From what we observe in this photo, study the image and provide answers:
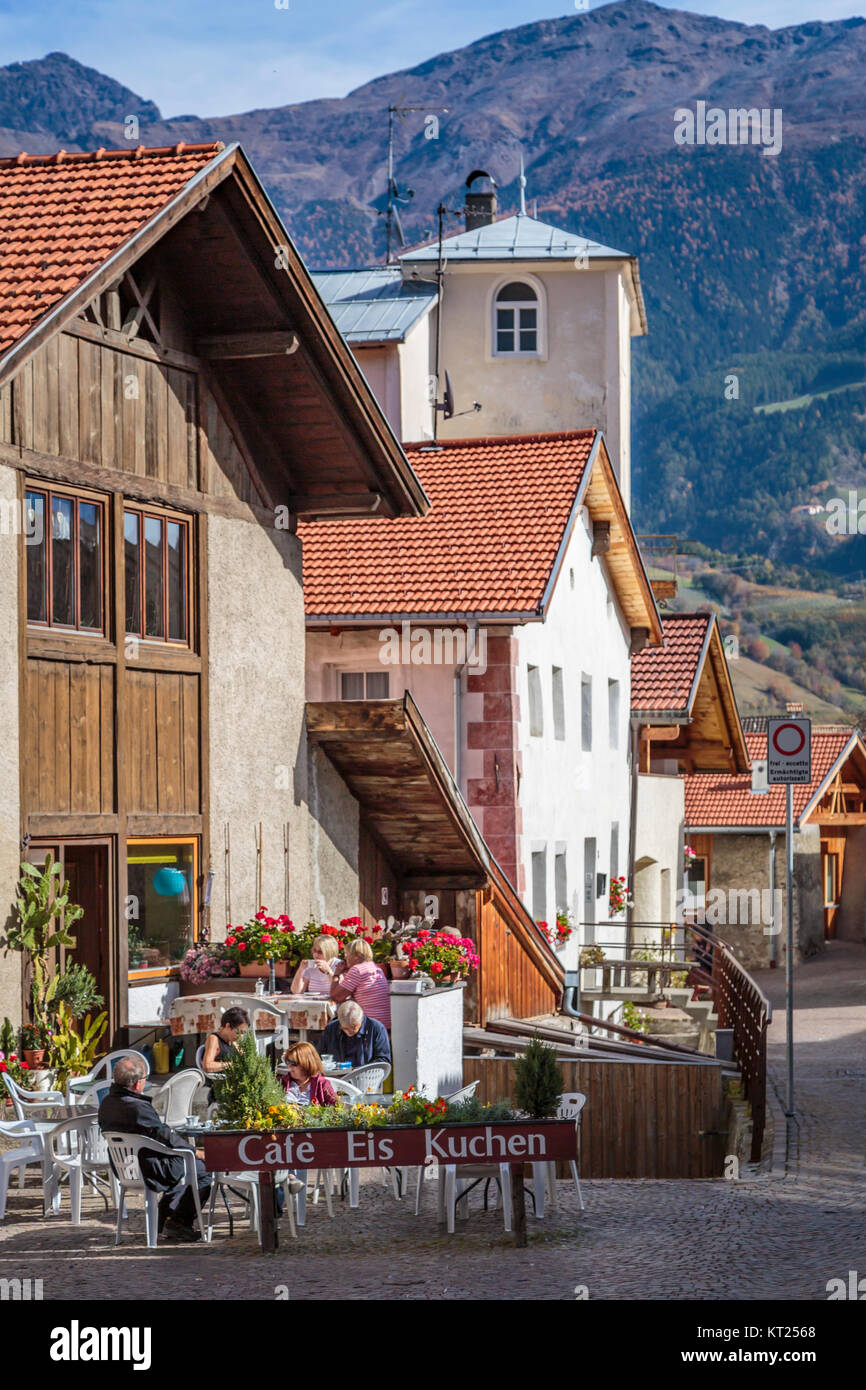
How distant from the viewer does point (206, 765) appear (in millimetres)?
16328

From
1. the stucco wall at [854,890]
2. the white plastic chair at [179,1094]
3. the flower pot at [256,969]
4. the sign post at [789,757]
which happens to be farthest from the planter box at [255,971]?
the stucco wall at [854,890]

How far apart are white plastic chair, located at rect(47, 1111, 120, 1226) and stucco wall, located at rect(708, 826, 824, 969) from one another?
35.0m

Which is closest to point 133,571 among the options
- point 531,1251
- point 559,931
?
point 531,1251

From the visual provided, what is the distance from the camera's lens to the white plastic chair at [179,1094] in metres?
11.6

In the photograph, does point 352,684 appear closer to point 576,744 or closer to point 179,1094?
point 576,744

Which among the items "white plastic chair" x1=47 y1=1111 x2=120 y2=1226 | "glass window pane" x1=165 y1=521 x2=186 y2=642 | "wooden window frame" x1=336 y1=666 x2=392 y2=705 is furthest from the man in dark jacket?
"wooden window frame" x1=336 y1=666 x2=392 y2=705

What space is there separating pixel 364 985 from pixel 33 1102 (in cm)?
351

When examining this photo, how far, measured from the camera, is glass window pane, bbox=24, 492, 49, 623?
14.1m

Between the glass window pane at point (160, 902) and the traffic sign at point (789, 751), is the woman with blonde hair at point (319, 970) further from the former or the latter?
the traffic sign at point (789, 751)

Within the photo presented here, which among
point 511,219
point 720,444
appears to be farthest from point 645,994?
point 720,444

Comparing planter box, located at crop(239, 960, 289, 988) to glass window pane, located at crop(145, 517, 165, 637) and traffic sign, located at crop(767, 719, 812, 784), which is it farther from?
traffic sign, located at crop(767, 719, 812, 784)

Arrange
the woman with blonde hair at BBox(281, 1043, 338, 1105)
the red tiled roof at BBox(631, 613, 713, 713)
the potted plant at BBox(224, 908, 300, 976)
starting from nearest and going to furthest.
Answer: the woman with blonde hair at BBox(281, 1043, 338, 1105) → the potted plant at BBox(224, 908, 300, 976) → the red tiled roof at BBox(631, 613, 713, 713)

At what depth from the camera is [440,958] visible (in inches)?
646

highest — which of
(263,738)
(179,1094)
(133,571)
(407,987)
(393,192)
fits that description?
(393,192)
